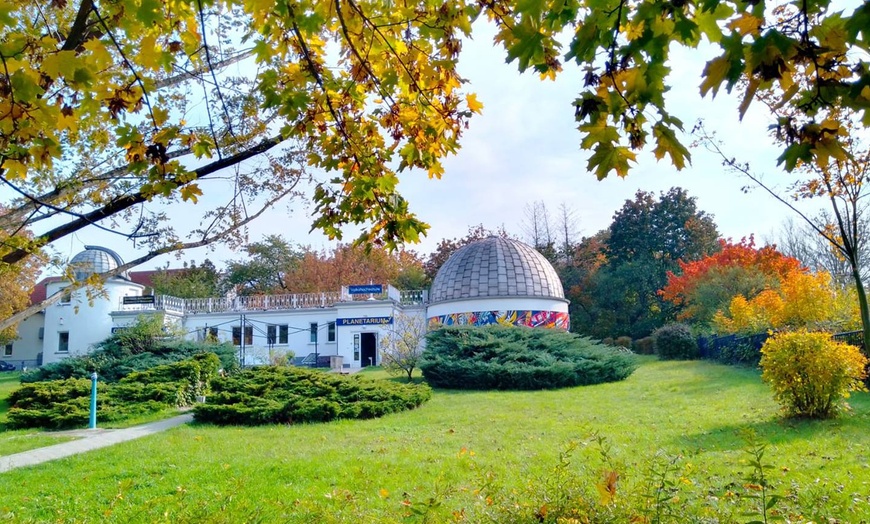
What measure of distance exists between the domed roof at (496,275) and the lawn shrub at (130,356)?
43.6ft

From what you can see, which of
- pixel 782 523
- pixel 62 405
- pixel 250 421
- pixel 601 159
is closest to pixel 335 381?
pixel 250 421

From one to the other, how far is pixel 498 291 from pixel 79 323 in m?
26.6

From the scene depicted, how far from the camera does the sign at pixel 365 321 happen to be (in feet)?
112

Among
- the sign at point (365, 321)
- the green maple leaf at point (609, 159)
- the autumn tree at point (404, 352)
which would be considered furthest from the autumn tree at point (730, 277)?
the green maple leaf at point (609, 159)

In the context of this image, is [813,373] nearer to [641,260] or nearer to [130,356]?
[130,356]

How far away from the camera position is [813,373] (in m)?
9.68

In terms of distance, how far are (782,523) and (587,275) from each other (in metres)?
41.9

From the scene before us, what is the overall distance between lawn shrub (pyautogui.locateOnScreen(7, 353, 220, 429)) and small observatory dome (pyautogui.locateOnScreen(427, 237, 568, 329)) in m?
15.1

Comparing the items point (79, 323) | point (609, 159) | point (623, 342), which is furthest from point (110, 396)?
point (623, 342)

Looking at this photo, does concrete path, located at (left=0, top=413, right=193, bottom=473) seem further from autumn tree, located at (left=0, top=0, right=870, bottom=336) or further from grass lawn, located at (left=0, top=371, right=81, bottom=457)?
autumn tree, located at (left=0, top=0, right=870, bottom=336)

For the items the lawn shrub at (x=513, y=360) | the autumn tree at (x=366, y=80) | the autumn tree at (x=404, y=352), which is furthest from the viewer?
the autumn tree at (x=404, y=352)

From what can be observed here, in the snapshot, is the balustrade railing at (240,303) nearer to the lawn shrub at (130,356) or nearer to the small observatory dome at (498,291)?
the small observatory dome at (498,291)

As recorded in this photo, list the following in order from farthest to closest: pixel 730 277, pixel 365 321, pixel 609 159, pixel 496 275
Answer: pixel 365 321 → pixel 496 275 → pixel 730 277 → pixel 609 159

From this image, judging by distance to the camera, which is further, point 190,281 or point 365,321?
point 190,281
